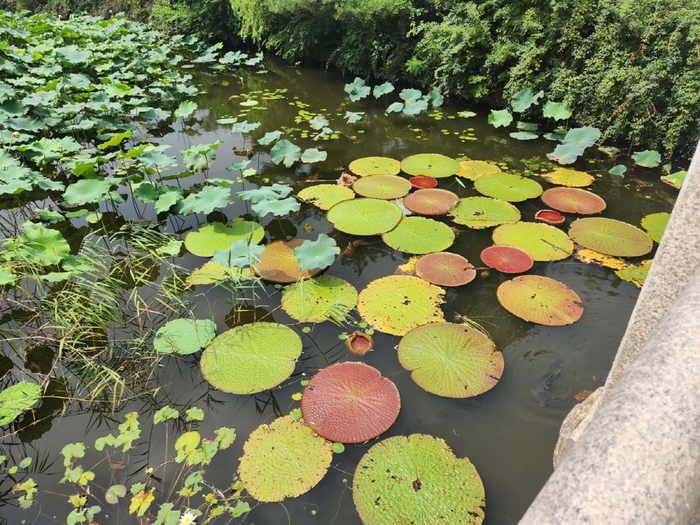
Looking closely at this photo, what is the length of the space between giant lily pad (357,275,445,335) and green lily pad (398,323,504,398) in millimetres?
105

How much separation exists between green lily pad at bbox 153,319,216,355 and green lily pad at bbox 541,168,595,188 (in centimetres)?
394

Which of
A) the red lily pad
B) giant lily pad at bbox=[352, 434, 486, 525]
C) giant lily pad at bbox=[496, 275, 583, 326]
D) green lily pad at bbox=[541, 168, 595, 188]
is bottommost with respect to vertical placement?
giant lily pad at bbox=[352, 434, 486, 525]

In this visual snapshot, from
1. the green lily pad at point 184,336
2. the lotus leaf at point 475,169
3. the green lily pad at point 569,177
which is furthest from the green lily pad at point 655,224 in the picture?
the green lily pad at point 184,336

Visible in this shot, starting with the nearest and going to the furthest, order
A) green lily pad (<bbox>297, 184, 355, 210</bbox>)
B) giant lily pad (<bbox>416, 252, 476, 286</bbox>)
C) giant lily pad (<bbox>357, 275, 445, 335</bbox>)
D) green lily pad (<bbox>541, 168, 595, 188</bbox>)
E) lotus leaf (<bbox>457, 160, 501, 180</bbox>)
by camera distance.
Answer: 1. giant lily pad (<bbox>357, 275, 445, 335</bbox>)
2. giant lily pad (<bbox>416, 252, 476, 286</bbox>)
3. green lily pad (<bbox>297, 184, 355, 210</bbox>)
4. green lily pad (<bbox>541, 168, 595, 188</bbox>)
5. lotus leaf (<bbox>457, 160, 501, 180</bbox>)

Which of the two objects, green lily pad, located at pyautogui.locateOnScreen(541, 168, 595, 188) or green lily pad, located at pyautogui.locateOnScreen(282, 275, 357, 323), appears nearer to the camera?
green lily pad, located at pyautogui.locateOnScreen(282, 275, 357, 323)

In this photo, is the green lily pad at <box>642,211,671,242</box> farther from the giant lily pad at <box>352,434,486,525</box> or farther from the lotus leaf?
the giant lily pad at <box>352,434,486,525</box>

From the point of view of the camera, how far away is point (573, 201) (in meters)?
4.27

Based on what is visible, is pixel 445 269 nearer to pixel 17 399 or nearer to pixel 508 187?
pixel 508 187

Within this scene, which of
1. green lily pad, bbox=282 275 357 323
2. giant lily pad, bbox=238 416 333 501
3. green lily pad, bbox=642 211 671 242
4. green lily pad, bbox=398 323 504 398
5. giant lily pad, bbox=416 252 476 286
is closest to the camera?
giant lily pad, bbox=238 416 333 501

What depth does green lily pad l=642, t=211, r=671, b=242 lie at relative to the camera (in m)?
3.82

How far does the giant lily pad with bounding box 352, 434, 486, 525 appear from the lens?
6.20 ft

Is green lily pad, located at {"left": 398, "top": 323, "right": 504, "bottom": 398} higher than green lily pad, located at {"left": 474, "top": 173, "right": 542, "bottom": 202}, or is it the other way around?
green lily pad, located at {"left": 474, "top": 173, "right": 542, "bottom": 202}

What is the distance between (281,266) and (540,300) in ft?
6.50

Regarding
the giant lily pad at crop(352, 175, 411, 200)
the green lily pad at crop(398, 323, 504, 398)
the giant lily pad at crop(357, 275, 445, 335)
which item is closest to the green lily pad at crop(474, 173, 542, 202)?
the giant lily pad at crop(352, 175, 411, 200)
